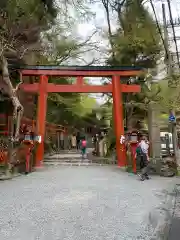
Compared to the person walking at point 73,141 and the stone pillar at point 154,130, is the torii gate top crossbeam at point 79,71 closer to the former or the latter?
the stone pillar at point 154,130

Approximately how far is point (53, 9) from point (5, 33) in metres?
6.11

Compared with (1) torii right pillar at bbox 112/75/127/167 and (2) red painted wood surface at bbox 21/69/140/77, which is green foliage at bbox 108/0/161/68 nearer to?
(2) red painted wood surface at bbox 21/69/140/77

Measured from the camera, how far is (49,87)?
17.4 meters

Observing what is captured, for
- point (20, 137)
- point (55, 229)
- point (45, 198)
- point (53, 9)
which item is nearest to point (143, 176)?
point (45, 198)

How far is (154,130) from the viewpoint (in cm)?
1873

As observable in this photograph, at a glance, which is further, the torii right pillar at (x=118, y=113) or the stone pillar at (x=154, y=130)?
the stone pillar at (x=154, y=130)

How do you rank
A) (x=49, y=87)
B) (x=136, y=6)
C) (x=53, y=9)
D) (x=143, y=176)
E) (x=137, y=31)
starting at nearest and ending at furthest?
(x=143, y=176) → (x=49, y=87) → (x=53, y=9) → (x=137, y=31) → (x=136, y=6)

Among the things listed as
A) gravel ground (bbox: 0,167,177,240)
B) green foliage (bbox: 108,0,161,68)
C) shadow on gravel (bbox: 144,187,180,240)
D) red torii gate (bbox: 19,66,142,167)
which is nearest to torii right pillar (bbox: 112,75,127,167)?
red torii gate (bbox: 19,66,142,167)

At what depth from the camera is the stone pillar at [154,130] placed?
720 inches

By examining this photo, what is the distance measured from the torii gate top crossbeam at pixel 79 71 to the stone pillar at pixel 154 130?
260 centimetres

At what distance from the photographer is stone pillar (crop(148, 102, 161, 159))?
18281 millimetres

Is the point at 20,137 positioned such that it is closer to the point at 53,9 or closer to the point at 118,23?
the point at 53,9

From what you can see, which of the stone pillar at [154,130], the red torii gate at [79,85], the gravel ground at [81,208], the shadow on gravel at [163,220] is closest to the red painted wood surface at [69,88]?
the red torii gate at [79,85]

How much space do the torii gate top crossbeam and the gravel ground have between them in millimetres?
7837
